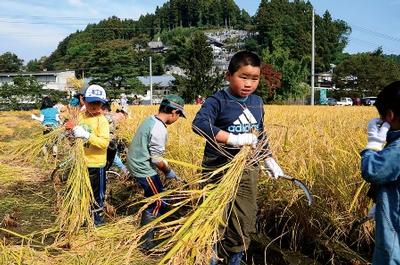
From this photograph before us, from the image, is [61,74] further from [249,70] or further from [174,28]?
[174,28]

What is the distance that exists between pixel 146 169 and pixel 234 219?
2.99ft

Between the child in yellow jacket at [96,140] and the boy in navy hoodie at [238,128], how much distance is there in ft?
4.20

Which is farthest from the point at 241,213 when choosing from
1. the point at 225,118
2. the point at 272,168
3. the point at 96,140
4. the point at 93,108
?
the point at 93,108

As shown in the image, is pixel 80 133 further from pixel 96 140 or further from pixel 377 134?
pixel 377 134

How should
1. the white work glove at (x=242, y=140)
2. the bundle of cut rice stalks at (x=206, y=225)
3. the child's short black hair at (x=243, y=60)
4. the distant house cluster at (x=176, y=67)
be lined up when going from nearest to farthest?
the bundle of cut rice stalks at (x=206, y=225), the white work glove at (x=242, y=140), the child's short black hair at (x=243, y=60), the distant house cluster at (x=176, y=67)

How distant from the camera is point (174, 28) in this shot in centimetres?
12975

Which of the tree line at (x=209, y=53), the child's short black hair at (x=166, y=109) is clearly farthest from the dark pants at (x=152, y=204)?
the tree line at (x=209, y=53)

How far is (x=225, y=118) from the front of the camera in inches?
101

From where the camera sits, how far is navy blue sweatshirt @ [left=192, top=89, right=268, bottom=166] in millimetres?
2514

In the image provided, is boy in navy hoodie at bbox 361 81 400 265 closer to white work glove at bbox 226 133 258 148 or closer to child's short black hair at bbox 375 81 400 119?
child's short black hair at bbox 375 81 400 119

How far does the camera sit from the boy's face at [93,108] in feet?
12.2

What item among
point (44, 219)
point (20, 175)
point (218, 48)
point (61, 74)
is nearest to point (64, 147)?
point (44, 219)

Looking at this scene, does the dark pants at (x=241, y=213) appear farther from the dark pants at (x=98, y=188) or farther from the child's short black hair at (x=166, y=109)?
the dark pants at (x=98, y=188)

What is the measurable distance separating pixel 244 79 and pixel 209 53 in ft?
130
